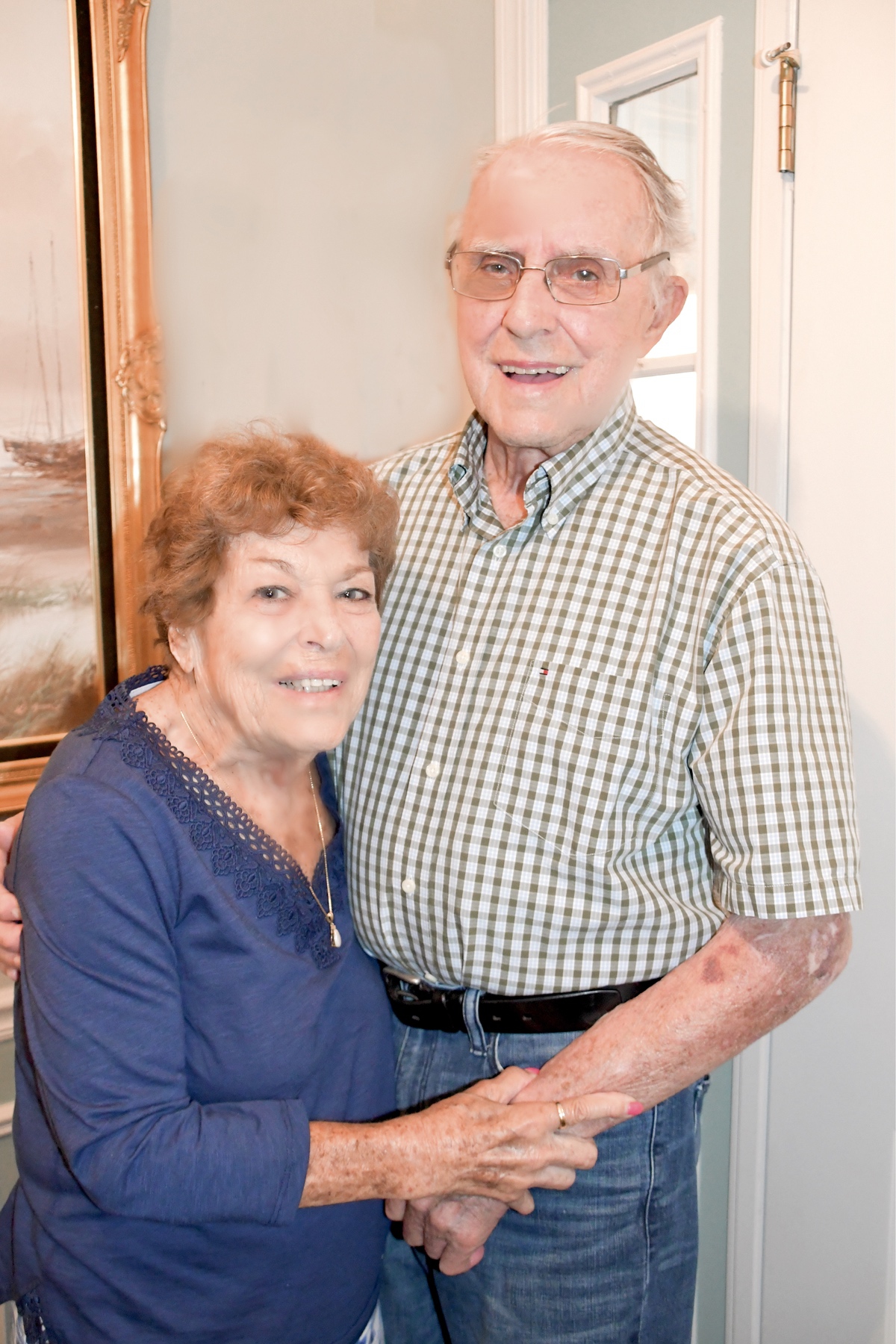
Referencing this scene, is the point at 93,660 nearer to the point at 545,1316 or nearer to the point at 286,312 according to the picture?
the point at 286,312

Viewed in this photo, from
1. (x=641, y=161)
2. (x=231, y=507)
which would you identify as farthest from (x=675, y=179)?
(x=231, y=507)

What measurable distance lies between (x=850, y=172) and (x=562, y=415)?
2.13 ft

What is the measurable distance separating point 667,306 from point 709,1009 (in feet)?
2.92

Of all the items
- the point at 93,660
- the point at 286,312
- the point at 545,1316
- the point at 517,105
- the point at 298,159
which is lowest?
the point at 545,1316

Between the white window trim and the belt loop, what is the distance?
999 millimetres

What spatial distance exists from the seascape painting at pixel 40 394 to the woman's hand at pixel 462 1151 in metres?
0.83

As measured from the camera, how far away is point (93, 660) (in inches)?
64.9

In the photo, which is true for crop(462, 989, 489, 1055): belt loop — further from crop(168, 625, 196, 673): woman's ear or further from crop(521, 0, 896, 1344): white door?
crop(521, 0, 896, 1344): white door

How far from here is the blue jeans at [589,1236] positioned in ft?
4.15

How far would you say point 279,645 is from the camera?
1.12m

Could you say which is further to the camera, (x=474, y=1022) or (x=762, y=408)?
(x=762, y=408)

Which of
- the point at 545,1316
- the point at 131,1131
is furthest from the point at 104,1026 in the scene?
the point at 545,1316

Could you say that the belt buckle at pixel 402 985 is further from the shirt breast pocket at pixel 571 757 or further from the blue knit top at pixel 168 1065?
the shirt breast pocket at pixel 571 757

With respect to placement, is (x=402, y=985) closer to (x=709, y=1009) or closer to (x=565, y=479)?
(x=709, y=1009)
